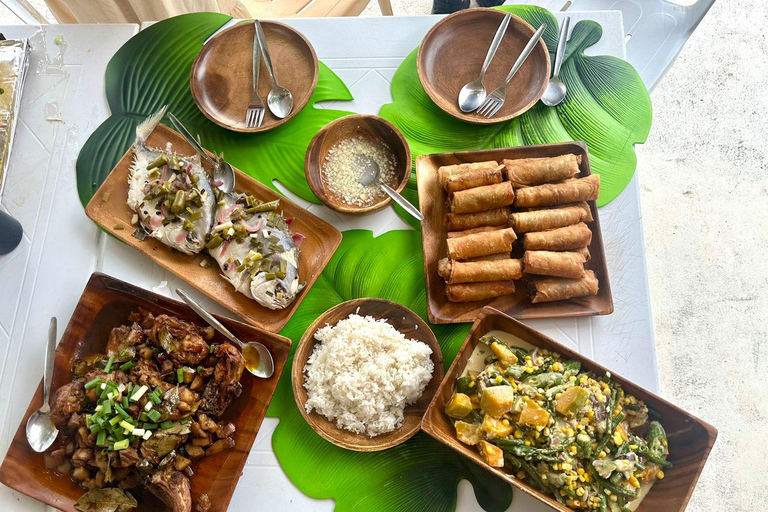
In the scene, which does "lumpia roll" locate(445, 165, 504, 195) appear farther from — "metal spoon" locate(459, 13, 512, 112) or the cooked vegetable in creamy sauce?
the cooked vegetable in creamy sauce

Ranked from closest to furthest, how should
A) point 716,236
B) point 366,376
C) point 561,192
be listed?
point 366,376
point 561,192
point 716,236

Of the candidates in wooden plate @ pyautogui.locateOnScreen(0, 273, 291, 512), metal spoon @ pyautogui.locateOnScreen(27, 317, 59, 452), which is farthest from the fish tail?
metal spoon @ pyautogui.locateOnScreen(27, 317, 59, 452)

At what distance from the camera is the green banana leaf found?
2.75 m

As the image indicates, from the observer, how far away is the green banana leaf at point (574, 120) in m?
2.75

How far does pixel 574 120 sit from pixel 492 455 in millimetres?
1742

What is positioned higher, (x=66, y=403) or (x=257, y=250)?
(x=257, y=250)

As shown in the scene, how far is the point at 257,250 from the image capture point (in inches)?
93.8

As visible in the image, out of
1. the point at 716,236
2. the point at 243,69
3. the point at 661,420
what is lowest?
the point at 716,236

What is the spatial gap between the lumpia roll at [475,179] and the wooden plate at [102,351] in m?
1.05

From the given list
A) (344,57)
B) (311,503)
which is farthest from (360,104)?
(311,503)

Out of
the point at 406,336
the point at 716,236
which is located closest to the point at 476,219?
the point at 406,336

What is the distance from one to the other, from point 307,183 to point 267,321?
0.72 m

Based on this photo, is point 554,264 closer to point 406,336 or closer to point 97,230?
point 406,336

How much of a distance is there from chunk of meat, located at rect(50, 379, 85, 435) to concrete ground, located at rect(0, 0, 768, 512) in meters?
3.40
